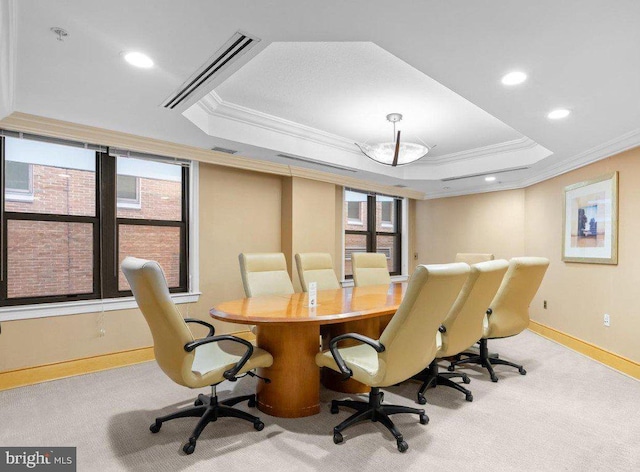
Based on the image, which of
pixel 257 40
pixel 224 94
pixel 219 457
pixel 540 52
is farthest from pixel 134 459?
pixel 540 52

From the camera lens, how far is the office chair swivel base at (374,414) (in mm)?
2189

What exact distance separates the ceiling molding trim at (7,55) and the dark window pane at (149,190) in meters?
1.18

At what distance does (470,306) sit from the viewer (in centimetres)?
268

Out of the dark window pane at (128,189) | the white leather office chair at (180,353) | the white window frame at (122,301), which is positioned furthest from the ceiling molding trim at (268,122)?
the white leather office chair at (180,353)

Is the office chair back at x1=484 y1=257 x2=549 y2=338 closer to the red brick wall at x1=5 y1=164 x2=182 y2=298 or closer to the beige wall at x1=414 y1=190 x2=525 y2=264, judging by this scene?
the beige wall at x1=414 y1=190 x2=525 y2=264

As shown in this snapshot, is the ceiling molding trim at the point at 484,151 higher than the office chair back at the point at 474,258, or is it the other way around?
the ceiling molding trim at the point at 484,151

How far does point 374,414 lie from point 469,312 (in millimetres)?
1015

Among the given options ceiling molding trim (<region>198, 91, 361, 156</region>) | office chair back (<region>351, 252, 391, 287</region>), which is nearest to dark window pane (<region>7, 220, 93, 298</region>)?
ceiling molding trim (<region>198, 91, 361, 156</region>)

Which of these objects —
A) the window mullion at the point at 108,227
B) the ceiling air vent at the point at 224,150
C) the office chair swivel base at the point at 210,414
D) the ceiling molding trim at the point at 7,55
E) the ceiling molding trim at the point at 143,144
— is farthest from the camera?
the ceiling air vent at the point at 224,150

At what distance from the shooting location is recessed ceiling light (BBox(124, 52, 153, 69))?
2.05 m

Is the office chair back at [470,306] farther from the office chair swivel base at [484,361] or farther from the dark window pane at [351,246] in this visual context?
the dark window pane at [351,246]

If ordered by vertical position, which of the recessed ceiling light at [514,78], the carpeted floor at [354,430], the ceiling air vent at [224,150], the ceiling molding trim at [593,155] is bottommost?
the carpeted floor at [354,430]

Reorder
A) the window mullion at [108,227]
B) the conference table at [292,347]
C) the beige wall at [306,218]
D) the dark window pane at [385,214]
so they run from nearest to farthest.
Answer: the conference table at [292,347] < the window mullion at [108,227] < the beige wall at [306,218] < the dark window pane at [385,214]

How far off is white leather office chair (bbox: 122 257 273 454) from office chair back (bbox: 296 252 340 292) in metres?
1.61
